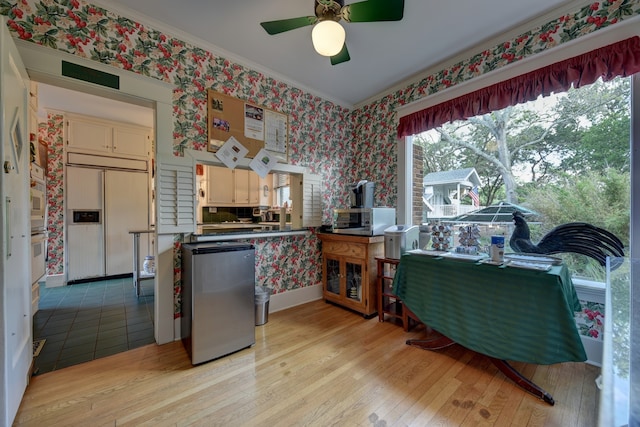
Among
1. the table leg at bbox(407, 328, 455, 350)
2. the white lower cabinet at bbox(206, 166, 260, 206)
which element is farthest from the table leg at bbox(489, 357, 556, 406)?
the white lower cabinet at bbox(206, 166, 260, 206)

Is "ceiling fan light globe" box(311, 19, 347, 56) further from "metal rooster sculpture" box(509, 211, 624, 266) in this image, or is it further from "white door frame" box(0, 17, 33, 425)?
"metal rooster sculpture" box(509, 211, 624, 266)

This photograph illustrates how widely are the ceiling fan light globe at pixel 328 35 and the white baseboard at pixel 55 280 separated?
4.79 m

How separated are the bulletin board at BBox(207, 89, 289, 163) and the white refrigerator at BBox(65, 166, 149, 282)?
2867mm

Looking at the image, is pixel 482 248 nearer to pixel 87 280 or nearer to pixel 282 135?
pixel 282 135

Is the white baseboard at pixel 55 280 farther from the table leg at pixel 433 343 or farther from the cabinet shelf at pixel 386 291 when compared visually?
the table leg at pixel 433 343

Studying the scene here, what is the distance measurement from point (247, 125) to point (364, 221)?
1609 mm

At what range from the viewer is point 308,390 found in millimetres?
1575

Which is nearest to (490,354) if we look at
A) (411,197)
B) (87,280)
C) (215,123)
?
(411,197)

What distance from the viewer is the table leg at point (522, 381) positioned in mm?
1463

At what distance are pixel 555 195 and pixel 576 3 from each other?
1.38m

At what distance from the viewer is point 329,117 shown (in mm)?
3387

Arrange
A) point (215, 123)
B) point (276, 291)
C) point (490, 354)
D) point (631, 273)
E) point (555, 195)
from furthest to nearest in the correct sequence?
1. point (276, 291)
2. point (215, 123)
3. point (555, 195)
4. point (490, 354)
5. point (631, 273)

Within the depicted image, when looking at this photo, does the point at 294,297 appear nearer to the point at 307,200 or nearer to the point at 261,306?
the point at 261,306

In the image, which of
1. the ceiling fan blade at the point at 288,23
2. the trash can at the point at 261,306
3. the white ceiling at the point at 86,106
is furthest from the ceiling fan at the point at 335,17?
the white ceiling at the point at 86,106
